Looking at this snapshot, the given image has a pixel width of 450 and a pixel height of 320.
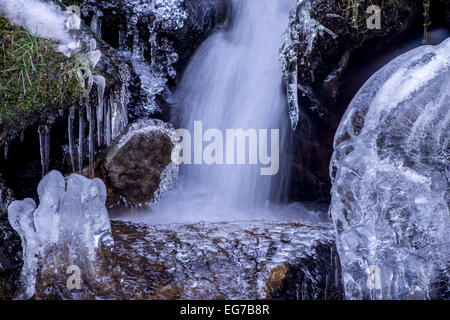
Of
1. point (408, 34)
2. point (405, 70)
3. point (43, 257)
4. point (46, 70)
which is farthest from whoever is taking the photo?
point (408, 34)

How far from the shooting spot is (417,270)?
2.40 m

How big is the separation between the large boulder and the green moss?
0.60 meters

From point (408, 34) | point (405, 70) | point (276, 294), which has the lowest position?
point (276, 294)

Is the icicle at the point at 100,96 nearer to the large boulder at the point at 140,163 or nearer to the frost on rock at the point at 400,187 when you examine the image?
the large boulder at the point at 140,163

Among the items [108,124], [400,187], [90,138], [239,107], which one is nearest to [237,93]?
[239,107]

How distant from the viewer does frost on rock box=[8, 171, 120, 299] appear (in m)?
2.19

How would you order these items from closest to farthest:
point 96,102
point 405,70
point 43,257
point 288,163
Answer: point 43,257 → point 405,70 → point 96,102 → point 288,163

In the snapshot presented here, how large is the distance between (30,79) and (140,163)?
110cm

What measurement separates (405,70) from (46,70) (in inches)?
101

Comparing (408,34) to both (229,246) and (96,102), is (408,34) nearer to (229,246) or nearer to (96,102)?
(229,246)

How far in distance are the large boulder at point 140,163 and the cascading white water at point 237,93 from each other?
28.1 inches

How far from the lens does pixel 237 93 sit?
13.5 ft

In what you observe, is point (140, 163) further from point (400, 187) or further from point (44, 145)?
point (400, 187)

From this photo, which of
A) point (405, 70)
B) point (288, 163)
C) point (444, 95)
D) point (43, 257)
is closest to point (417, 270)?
point (444, 95)
